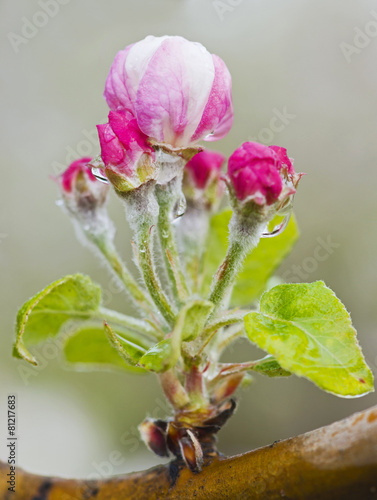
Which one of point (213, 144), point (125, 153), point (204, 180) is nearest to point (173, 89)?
point (125, 153)

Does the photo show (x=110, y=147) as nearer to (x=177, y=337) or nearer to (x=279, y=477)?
(x=177, y=337)

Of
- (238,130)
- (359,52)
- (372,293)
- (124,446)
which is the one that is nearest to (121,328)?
(124,446)

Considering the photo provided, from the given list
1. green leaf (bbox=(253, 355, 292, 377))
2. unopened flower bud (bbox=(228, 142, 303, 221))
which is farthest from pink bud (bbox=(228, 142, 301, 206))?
green leaf (bbox=(253, 355, 292, 377))

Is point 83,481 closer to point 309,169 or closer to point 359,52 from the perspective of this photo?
point 309,169

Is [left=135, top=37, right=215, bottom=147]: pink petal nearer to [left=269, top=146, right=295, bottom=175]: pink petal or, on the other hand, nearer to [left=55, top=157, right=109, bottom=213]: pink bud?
[left=269, top=146, right=295, bottom=175]: pink petal

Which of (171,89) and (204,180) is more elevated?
(171,89)

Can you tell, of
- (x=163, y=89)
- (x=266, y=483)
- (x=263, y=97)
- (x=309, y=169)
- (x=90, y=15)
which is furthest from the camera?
(x=90, y=15)
